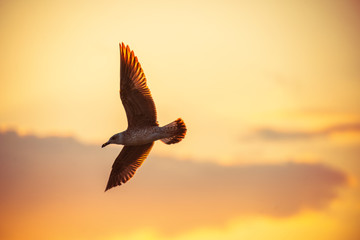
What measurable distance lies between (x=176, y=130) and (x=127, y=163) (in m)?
3.55

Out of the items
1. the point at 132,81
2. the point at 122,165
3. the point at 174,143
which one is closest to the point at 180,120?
the point at 174,143

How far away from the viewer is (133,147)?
2525cm

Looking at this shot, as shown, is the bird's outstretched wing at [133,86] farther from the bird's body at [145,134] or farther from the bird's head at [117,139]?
the bird's head at [117,139]

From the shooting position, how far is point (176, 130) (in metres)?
23.4

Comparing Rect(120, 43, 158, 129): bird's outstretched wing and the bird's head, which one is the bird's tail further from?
the bird's head

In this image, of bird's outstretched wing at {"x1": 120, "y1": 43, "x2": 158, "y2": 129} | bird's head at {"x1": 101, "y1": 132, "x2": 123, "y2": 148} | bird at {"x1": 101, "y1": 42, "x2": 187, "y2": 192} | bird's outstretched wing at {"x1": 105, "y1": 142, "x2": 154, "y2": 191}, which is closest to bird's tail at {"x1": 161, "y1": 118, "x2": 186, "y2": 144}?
bird at {"x1": 101, "y1": 42, "x2": 187, "y2": 192}

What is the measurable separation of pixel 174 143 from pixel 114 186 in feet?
14.0

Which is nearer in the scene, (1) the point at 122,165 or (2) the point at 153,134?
(2) the point at 153,134

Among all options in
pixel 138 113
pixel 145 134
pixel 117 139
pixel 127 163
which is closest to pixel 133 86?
pixel 138 113

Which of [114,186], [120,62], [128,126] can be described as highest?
[120,62]

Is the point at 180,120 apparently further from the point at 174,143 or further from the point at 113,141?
the point at 113,141

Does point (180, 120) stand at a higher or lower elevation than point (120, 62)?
lower

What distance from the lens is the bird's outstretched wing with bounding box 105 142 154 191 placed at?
25359 millimetres

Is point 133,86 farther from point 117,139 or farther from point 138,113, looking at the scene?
point 117,139
